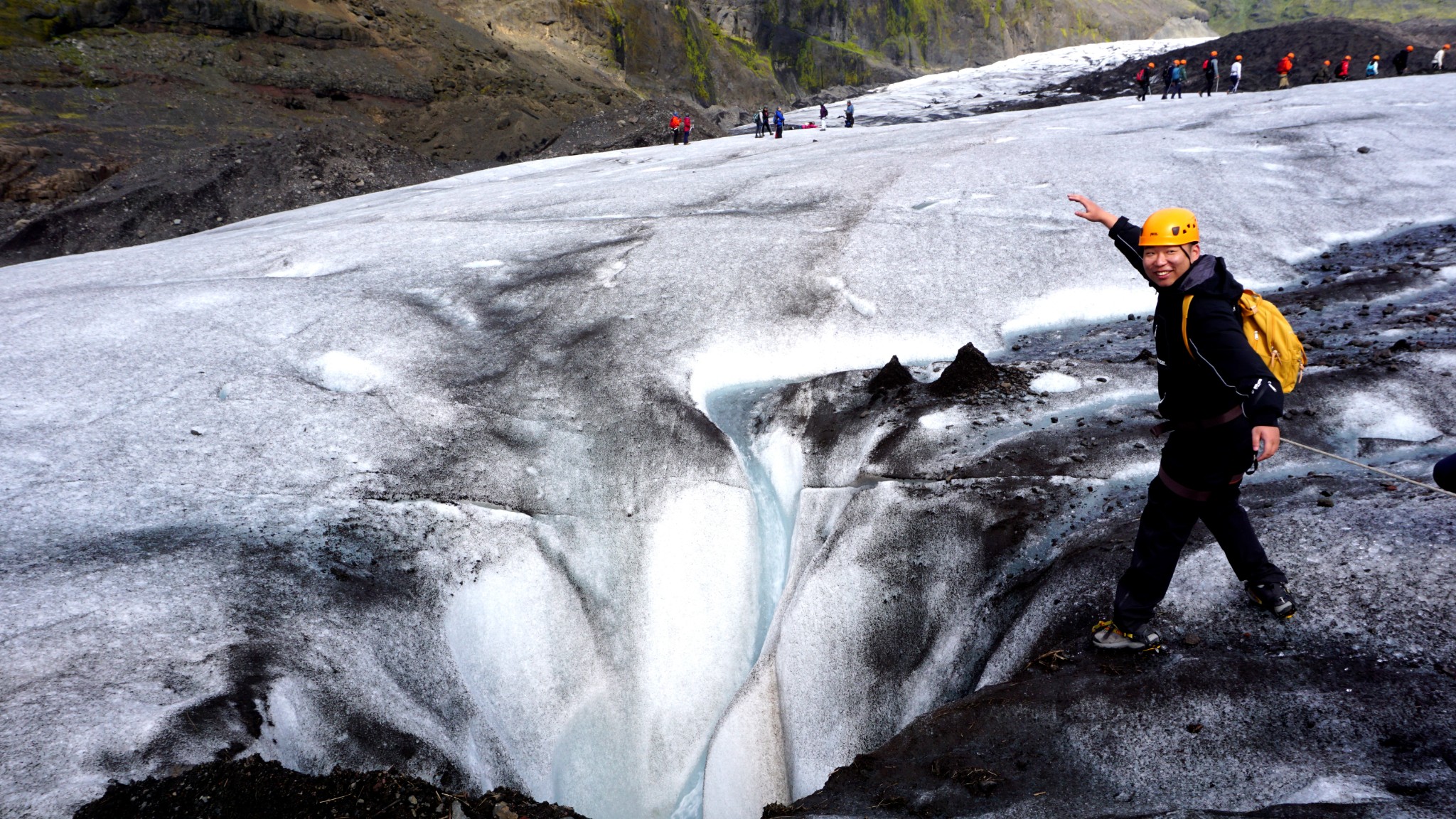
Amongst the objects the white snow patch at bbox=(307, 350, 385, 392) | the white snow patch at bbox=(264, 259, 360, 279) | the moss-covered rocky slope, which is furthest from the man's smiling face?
the moss-covered rocky slope

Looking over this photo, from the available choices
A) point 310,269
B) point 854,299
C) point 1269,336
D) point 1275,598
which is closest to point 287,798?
point 1275,598

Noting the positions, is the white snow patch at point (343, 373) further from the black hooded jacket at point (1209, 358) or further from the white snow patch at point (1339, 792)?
the white snow patch at point (1339, 792)

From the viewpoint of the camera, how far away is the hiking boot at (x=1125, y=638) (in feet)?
14.0

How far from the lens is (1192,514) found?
403cm

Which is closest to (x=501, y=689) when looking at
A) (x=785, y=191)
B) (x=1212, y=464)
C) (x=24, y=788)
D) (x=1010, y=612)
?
(x=24, y=788)

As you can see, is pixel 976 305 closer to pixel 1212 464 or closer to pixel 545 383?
pixel 545 383

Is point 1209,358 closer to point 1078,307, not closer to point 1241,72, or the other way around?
point 1078,307

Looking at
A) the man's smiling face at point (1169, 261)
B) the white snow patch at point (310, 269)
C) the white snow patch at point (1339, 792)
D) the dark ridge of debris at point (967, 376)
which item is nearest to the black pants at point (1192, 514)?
the man's smiling face at point (1169, 261)

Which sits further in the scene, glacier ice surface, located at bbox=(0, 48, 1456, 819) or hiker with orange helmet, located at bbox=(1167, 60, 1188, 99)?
hiker with orange helmet, located at bbox=(1167, 60, 1188, 99)

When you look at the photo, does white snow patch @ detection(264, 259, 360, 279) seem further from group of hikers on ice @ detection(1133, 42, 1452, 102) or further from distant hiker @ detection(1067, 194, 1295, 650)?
group of hikers on ice @ detection(1133, 42, 1452, 102)

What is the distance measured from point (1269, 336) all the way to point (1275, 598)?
1342mm

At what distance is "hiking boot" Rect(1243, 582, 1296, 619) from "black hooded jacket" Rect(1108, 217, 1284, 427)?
38.5 inches

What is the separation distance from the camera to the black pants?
3.85 meters

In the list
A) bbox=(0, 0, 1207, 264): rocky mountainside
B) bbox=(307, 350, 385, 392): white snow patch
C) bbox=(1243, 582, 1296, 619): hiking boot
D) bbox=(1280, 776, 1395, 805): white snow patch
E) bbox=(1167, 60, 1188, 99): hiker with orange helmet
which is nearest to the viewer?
bbox=(1280, 776, 1395, 805): white snow patch
